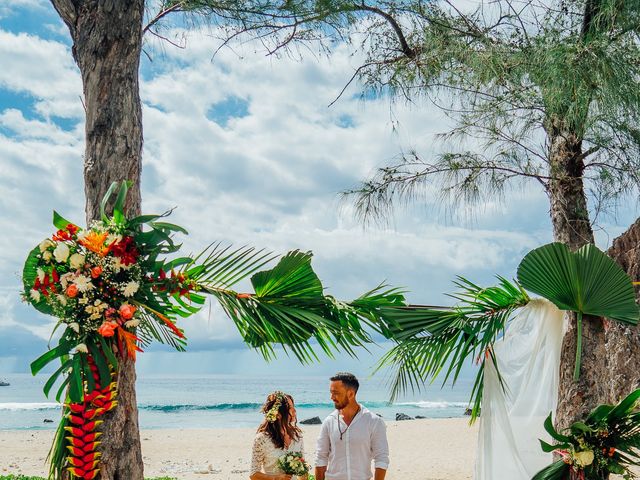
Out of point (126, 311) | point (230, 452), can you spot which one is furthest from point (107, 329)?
point (230, 452)

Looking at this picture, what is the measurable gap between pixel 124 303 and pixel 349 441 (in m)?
1.63

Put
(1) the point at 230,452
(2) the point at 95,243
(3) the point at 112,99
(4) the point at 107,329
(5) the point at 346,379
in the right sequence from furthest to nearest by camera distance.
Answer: (1) the point at 230,452
(3) the point at 112,99
(5) the point at 346,379
(2) the point at 95,243
(4) the point at 107,329

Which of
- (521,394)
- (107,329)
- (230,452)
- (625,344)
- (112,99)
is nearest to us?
(107,329)

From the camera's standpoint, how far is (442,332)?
189 inches

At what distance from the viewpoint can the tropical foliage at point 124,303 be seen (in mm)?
4113

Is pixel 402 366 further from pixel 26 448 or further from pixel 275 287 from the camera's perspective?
pixel 26 448

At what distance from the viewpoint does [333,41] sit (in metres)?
7.23

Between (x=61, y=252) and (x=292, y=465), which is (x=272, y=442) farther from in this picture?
(x=61, y=252)

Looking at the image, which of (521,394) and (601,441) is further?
(521,394)

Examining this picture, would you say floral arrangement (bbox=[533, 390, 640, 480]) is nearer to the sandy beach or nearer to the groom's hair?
the groom's hair

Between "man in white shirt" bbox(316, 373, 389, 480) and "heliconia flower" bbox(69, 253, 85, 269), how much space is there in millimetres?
1667

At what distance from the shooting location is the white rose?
4176 millimetres

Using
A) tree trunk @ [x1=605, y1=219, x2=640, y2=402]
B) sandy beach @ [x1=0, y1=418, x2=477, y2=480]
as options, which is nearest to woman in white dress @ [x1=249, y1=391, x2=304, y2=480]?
tree trunk @ [x1=605, y1=219, x2=640, y2=402]

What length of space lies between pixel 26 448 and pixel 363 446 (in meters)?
14.9
